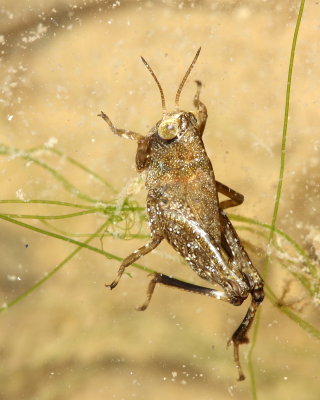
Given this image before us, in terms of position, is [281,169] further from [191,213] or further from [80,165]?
[80,165]

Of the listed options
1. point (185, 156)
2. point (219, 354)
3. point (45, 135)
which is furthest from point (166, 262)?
point (45, 135)

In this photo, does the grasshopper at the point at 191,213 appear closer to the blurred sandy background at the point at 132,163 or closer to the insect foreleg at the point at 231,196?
the insect foreleg at the point at 231,196

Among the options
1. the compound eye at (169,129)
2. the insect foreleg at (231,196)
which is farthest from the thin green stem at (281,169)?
the compound eye at (169,129)

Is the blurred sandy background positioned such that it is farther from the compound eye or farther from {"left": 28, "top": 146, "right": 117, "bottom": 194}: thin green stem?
the compound eye

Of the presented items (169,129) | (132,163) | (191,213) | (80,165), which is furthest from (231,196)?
(80,165)

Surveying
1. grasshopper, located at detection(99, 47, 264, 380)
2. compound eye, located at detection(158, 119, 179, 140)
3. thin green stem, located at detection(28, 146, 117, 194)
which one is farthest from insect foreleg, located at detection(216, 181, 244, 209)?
thin green stem, located at detection(28, 146, 117, 194)

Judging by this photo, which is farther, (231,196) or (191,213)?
(231,196)

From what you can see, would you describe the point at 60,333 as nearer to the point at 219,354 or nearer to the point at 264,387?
the point at 219,354
